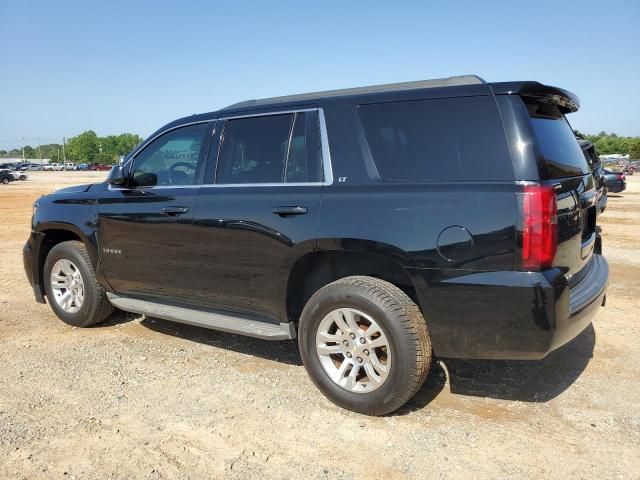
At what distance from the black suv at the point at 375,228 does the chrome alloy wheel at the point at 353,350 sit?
10mm

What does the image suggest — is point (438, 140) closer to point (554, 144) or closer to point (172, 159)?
point (554, 144)

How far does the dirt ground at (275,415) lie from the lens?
9.48 feet

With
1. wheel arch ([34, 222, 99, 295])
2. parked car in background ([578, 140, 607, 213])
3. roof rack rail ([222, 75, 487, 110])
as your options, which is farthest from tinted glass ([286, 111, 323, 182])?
parked car in background ([578, 140, 607, 213])

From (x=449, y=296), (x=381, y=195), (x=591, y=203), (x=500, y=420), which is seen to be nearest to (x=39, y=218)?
(x=381, y=195)

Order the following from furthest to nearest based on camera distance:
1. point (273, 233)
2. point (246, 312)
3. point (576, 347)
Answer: point (576, 347)
point (246, 312)
point (273, 233)

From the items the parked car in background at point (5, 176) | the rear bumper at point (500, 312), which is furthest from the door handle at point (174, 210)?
the parked car in background at point (5, 176)

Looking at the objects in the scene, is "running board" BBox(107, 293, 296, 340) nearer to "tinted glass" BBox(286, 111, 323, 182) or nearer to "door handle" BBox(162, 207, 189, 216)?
"door handle" BBox(162, 207, 189, 216)

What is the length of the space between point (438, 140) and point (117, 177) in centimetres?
281

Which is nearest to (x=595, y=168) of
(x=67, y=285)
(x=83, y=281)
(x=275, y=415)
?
(x=275, y=415)

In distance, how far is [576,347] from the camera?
458 cm

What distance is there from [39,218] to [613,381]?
5.04m

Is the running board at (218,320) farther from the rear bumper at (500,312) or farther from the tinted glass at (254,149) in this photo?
Answer: the rear bumper at (500,312)

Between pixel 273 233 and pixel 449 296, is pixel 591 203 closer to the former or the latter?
pixel 449 296

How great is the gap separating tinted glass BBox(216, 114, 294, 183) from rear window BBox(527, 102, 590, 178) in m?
1.62
